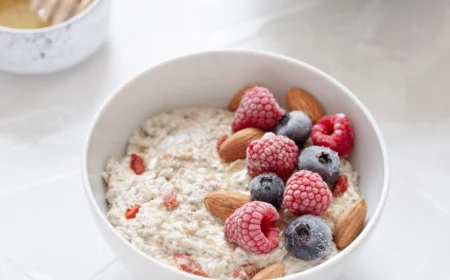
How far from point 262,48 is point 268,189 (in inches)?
20.3

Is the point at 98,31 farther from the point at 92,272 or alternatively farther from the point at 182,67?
the point at 92,272

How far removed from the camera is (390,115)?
135 centimetres

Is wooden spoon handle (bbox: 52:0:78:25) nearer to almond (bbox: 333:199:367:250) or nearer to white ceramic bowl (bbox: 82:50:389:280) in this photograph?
white ceramic bowl (bbox: 82:50:389:280)

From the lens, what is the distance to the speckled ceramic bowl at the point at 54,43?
129 centimetres

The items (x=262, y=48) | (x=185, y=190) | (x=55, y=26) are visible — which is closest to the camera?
(x=185, y=190)

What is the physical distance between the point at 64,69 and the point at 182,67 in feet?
1.06

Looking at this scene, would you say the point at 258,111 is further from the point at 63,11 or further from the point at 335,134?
the point at 63,11

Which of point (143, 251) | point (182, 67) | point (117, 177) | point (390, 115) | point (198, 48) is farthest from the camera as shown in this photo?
point (198, 48)

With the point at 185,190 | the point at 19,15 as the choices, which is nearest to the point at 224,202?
the point at 185,190

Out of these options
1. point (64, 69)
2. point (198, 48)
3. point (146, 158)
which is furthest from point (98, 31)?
point (146, 158)

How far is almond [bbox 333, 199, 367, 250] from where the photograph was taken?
1006mm

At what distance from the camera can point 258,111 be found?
1115 mm

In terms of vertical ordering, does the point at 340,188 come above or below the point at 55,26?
below

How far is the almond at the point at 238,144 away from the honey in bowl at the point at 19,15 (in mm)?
489
